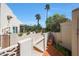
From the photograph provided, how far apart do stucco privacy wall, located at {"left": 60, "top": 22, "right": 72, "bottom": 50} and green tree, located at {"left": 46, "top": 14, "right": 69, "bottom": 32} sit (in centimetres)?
15

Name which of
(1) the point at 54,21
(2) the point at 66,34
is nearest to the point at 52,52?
(2) the point at 66,34

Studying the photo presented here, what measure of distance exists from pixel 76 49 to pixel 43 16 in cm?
119

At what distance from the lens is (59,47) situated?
16.2 feet

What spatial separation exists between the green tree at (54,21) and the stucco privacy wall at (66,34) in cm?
15

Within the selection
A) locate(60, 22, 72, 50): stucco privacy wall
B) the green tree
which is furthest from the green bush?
the green tree

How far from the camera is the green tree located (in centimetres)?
437

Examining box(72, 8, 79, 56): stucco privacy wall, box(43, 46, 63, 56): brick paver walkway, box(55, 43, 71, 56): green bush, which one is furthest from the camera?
box(55, 43, 71, 56): green bush

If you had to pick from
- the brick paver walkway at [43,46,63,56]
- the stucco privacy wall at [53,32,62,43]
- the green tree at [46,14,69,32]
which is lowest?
the brick paver walkway at [43,46,63,56]

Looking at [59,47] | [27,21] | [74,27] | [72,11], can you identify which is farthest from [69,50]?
[27,21]

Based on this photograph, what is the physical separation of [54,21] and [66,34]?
61 cm

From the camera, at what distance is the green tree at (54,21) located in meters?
4.37

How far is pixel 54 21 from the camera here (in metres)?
4.56

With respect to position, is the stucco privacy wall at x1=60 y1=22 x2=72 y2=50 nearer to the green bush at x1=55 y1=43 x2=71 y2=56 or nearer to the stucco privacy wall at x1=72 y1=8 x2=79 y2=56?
the green bush at x1=55 y1=43 x2=71 y2=56

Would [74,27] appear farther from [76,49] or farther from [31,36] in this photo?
[31,36]
